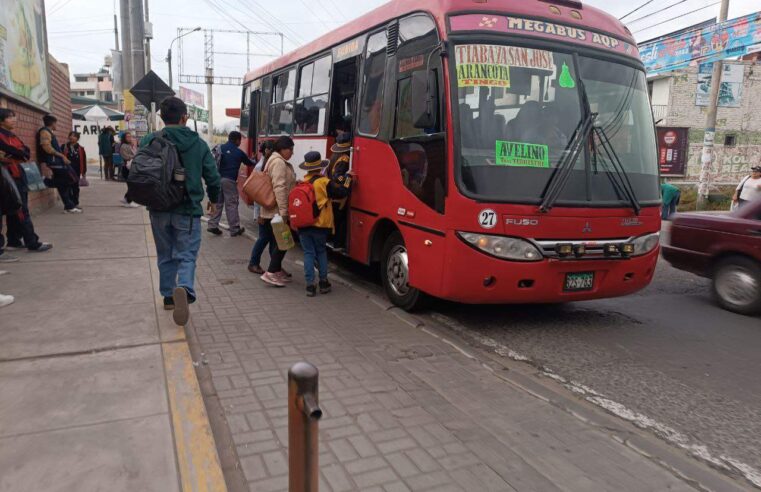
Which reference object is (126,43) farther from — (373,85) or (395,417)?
(395,417)

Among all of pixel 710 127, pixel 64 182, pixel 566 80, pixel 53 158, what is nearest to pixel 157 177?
pixel 566 80

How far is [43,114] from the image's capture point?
12.3 meters

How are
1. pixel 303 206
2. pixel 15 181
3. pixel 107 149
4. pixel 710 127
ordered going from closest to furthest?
pixel 303 206
pixel 15 181
pixel 710 127
pixel 107 149

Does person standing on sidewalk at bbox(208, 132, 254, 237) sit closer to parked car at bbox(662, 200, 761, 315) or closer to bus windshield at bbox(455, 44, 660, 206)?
bus windshield at bbox(455, 44, 660, 206)

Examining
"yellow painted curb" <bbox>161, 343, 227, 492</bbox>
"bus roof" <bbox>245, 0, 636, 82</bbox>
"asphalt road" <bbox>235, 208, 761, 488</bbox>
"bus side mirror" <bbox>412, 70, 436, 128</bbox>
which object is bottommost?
"asphalt road" <bbox>235, 208, 761, 488</bbox>

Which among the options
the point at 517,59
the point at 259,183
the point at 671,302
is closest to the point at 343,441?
the point at 517,59

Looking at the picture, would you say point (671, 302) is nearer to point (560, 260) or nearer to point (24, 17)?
point (560, 260)

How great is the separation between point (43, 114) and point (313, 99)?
7.49 m

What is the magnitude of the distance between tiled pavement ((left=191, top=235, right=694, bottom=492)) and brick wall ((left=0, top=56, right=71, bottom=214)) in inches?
283

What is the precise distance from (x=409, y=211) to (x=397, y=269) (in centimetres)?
74

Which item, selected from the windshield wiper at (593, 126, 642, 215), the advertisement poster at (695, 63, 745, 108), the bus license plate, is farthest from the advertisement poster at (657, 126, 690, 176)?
the bus license plate

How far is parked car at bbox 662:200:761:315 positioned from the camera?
247 inches

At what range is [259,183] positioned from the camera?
703 cm

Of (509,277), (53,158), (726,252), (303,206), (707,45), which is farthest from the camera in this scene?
(707,45)
